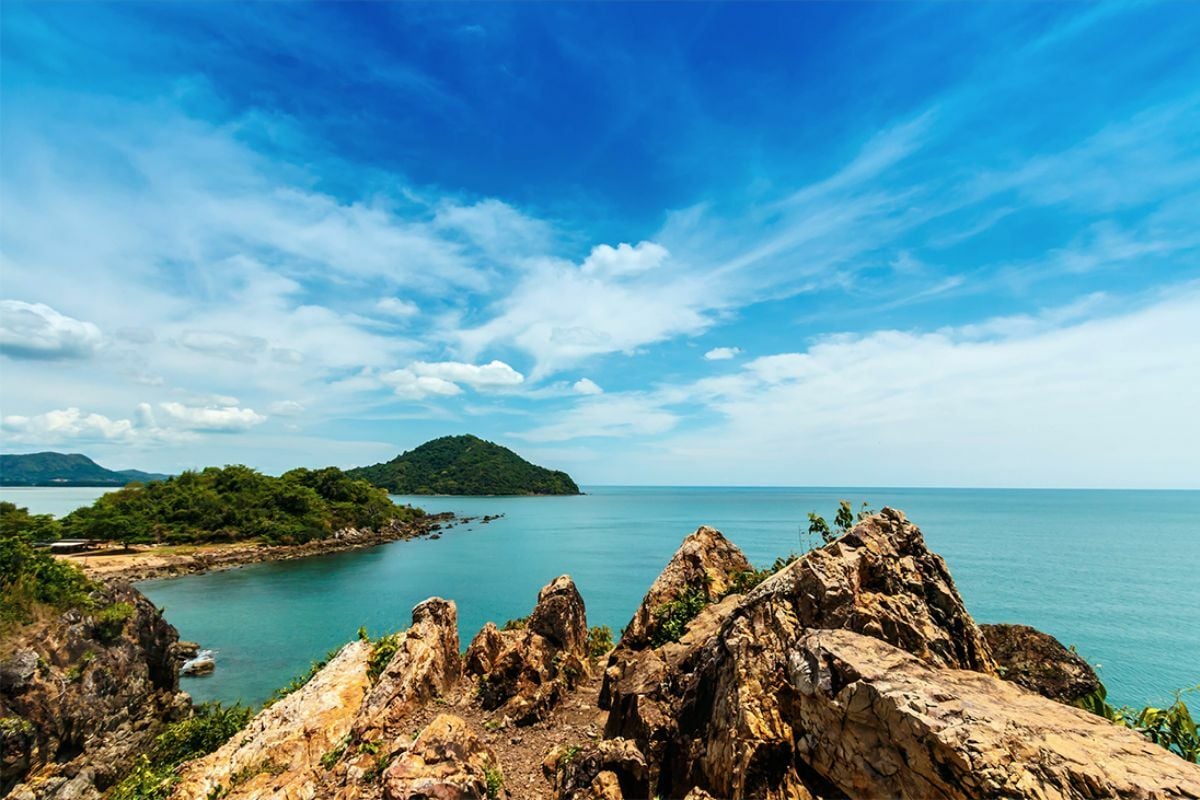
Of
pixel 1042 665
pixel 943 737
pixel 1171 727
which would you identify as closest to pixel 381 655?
pixel 943 737

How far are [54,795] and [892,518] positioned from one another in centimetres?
2978

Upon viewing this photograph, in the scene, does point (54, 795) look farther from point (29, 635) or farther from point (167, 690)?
point (167, 690)

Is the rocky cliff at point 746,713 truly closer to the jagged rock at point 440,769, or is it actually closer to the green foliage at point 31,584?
the jagged rock at point 440,769

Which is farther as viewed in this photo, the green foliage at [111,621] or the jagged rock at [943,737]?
the green foliage at [111,621]

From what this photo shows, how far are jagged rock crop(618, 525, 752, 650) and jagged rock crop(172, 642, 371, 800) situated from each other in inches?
371

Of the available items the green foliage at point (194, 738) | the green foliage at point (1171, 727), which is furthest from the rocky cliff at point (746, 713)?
the green foliage at point (194, 738)

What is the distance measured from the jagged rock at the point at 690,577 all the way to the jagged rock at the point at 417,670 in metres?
6.38

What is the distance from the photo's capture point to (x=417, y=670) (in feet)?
54.3

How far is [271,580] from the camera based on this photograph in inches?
2601

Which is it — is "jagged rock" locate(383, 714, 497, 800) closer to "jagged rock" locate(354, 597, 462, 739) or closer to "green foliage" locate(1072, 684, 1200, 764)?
"jagged rock" locate(354, 597, 462, 739)

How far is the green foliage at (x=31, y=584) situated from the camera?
70.7ft

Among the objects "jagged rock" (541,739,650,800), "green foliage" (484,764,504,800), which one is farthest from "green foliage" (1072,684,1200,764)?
"green foliage" (484,764,504,800)

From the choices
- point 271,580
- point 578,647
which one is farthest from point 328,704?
point 271,580

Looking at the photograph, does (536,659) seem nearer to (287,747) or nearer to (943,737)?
(287,747)
